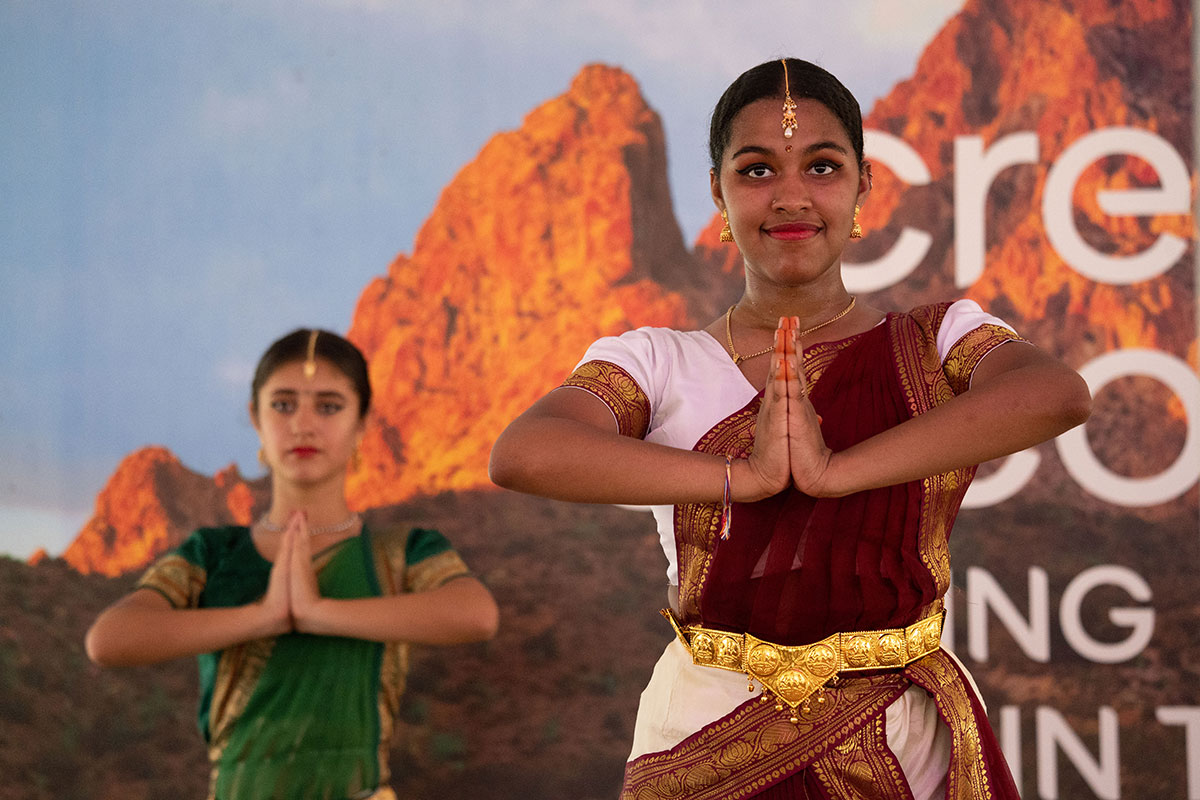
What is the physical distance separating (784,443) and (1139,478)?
2081 millimetres

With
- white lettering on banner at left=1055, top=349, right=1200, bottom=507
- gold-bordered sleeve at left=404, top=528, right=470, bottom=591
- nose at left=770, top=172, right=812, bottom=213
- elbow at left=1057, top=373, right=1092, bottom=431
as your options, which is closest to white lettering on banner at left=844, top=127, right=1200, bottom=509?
white lettering on banner at left=1055, top=349, right=1200, bottom=507

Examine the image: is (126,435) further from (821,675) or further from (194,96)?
(821,675)

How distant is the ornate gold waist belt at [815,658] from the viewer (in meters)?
1.37

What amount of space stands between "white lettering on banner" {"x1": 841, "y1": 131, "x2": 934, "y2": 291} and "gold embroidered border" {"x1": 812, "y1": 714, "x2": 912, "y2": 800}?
1889 millimetres

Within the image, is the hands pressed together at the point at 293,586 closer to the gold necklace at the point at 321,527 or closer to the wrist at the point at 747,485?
the gold necklace at the point at 321,527

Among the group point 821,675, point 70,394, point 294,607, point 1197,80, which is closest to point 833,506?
point 821,675

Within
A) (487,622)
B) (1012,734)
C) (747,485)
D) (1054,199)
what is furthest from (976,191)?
(747,485)

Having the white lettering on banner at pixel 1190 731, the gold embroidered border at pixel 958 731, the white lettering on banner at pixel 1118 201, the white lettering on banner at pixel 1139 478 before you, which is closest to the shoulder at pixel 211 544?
the gold embroidered border at pixel 958 731

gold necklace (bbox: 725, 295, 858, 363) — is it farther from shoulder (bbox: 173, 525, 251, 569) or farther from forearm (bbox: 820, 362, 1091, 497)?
shoulder (bbox: 173, 525, 251, 569)

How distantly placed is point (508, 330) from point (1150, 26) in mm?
1914

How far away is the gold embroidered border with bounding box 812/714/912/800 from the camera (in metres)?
1.36

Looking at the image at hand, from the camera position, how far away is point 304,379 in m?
2.61

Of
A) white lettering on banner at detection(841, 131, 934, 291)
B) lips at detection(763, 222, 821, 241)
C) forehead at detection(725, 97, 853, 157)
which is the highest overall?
white lettering on banner at detection(841, 131, 934, 291)

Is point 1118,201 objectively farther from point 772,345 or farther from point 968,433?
point 968,433
